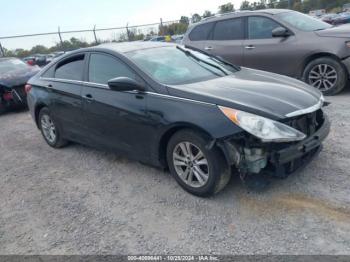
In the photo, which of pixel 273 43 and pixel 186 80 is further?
pixel 273 43

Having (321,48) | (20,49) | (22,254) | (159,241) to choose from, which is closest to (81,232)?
(22,254)

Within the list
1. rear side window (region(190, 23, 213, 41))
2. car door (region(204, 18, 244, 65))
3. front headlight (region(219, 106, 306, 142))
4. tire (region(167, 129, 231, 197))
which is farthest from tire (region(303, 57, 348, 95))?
tire (region(167, 129, 231, 197))

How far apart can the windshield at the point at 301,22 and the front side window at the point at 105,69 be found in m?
4.22

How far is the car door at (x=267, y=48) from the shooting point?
6.85 m

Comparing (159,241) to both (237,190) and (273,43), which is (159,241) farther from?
(273,43)

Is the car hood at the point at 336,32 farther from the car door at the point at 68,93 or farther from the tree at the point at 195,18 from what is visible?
the tree at the point at 195,18

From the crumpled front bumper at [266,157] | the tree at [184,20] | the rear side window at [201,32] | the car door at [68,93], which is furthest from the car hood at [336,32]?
the tree at [184,20]

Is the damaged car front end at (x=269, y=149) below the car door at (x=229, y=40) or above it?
below

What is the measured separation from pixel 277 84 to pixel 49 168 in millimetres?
3267

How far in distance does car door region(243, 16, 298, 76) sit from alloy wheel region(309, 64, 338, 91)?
1.34 feet

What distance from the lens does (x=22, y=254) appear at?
3.08 meters

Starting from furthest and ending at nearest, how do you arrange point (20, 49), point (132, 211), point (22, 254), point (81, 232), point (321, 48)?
1. point (20, 49)
2. point (321, 48)
3. point (132, 211)
4. point (81, 232)
5. point (22, 254)

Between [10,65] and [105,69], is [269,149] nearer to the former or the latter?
[105,69]

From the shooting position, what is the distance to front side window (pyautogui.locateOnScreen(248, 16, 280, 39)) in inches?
278
